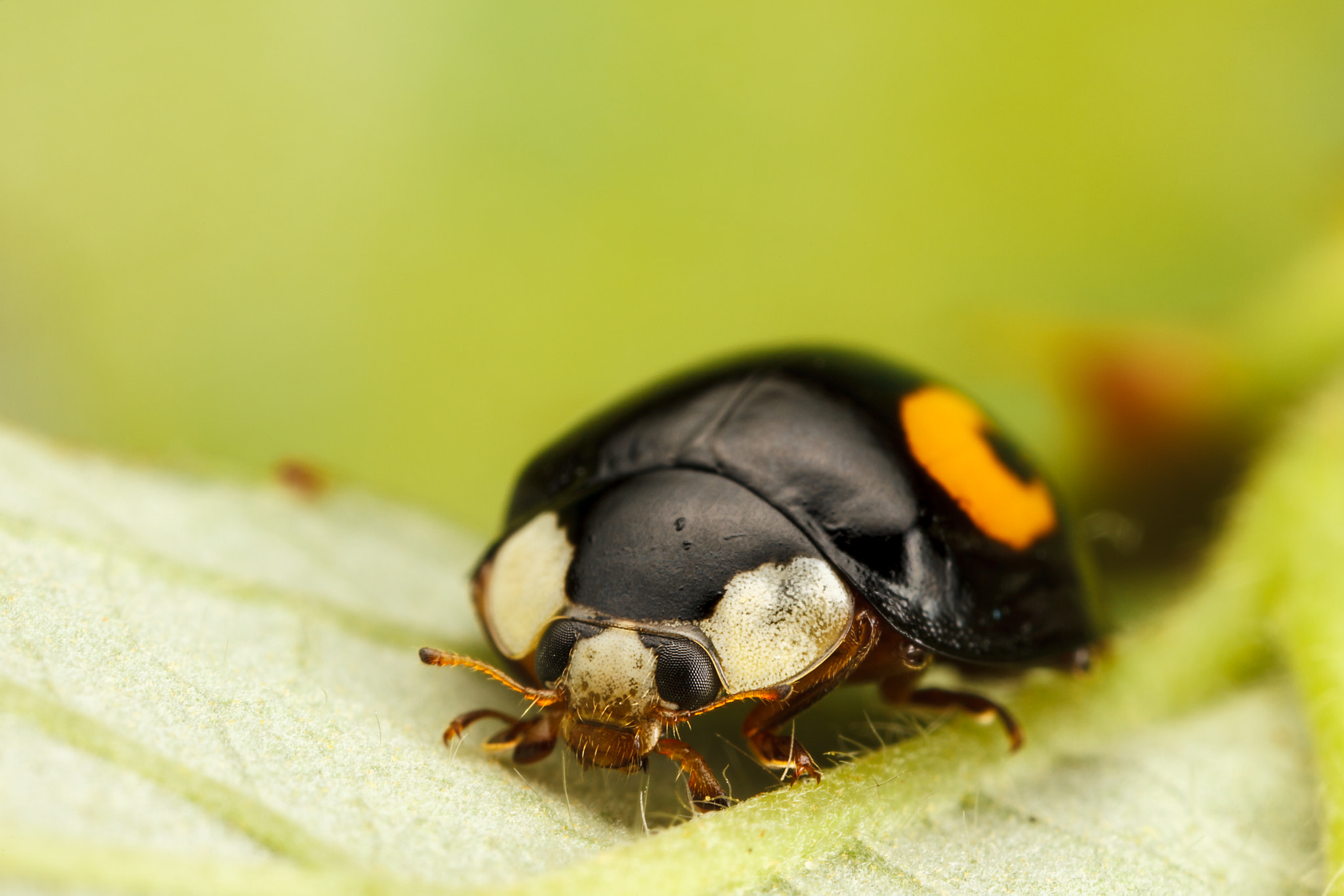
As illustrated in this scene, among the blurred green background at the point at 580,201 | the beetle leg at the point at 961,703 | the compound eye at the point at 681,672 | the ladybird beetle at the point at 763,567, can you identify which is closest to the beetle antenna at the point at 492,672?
the ladybird beetle at the point at 763,567

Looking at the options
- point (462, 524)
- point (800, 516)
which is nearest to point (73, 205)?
point (462, 524)

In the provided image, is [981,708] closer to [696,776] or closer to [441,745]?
[696,776]

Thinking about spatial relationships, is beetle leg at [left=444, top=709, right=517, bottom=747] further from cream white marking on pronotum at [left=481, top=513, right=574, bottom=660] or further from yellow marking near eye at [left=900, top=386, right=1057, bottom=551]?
yellow marking near eye at [left=900, top=386, right=1057, bottom=551]

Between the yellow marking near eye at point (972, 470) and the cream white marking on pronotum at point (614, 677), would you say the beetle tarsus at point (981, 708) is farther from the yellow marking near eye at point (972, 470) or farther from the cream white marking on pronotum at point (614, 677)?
the cream white marking on pronotum at point (614, 677)

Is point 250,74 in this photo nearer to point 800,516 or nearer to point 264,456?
point 264,456

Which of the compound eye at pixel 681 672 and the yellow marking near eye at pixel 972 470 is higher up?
the yellow marking near eye at pixel 972 470

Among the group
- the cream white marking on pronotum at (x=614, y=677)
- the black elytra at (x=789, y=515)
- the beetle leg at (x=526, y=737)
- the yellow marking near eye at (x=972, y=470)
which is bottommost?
the beetle leg at (x=526, y=737)

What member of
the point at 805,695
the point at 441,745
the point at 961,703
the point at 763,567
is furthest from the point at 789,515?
the point at 441,745

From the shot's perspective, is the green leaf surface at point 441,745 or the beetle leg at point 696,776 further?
the beetle leg at point 696,776
